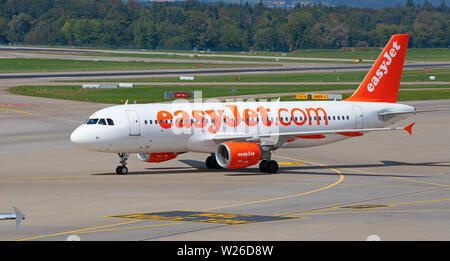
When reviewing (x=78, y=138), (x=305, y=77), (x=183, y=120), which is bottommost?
(x=305, y=77)

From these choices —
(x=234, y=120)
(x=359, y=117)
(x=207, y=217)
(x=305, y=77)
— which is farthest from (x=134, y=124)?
(x=305, y=77)

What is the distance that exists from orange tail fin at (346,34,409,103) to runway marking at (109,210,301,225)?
84.2 feet

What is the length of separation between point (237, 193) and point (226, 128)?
941 centimetres

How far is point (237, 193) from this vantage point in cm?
4550

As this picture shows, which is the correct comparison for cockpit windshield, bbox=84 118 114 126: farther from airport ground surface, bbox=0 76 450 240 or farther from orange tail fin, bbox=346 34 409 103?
orange tail fin, bbox=346 34 409 103

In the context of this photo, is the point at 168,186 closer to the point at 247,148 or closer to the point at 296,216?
the point at 247,148

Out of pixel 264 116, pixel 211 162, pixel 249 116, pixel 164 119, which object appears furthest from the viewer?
pixel 211 162

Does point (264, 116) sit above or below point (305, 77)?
above

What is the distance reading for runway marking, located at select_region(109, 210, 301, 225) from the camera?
118 feet

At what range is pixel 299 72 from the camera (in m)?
180

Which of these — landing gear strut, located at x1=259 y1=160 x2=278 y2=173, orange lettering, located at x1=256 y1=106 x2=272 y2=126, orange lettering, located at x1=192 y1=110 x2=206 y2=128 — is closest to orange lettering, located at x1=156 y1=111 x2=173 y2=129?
orange lettering, located at x1=192 y1=110 x2=206 y2=128

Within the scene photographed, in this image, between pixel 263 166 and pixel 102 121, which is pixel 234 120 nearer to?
pixel 263 166

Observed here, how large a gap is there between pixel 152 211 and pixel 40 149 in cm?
2999

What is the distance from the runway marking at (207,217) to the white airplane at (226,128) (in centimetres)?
1325
